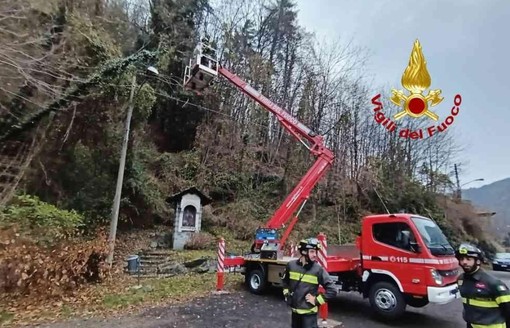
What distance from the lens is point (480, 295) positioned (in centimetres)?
337

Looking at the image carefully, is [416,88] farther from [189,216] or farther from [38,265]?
[189,216]

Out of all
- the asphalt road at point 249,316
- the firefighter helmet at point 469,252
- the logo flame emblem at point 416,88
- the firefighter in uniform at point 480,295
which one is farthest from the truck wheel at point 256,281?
the firefighter helmet at point 469,252

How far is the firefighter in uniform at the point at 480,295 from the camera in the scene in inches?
128

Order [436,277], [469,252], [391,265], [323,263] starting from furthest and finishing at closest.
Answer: [323,263]
[391,265]
[436,277]
[469,252]

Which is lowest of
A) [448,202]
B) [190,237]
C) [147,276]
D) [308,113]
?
[147,276]

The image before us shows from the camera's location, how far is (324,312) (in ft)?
22.6

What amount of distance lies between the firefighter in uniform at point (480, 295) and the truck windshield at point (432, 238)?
11.4ft

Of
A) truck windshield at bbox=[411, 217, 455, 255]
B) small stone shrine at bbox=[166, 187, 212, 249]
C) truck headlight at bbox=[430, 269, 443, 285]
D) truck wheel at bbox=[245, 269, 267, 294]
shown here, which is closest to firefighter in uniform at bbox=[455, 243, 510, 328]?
truck headlight at bbox=[430, 269, 443, 285]

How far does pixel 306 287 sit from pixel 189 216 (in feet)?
44.9

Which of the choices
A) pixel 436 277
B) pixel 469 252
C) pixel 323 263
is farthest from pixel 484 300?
pixel 323 263

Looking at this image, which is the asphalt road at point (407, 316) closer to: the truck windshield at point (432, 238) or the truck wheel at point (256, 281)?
the truck windshield at point (432, 238)

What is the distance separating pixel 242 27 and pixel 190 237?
18.7 meters

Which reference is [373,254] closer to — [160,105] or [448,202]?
[160,105]

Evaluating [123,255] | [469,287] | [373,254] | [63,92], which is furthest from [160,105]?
[469,287]
